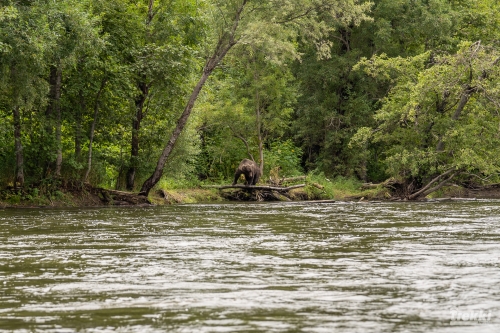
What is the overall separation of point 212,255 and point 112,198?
17.7 metres

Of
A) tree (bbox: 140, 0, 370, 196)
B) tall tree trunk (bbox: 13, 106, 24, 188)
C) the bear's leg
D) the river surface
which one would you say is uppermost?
tree (bbox: 140, 0, 370, 196)

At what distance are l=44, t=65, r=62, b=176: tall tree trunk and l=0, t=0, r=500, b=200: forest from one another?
2.0 inches

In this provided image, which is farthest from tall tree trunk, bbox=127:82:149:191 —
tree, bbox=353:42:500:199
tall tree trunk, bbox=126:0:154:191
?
tree, bbox=353:42:500:199

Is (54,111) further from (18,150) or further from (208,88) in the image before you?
(208,88)

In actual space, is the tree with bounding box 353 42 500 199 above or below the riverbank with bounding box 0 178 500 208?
above

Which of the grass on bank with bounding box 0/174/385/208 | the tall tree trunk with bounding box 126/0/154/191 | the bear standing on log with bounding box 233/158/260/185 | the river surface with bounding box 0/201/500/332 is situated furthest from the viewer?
the bear standing on log with bounding box 233/158/260/185

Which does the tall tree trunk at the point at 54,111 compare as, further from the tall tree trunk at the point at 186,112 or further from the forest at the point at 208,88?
the tall tree trunk at the point at 186,112

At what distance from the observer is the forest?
2397 cm

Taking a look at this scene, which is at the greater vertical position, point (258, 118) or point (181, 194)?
point (258, 118)

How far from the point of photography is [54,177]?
2642cm

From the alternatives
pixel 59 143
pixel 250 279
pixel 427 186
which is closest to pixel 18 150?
pixel 59 143

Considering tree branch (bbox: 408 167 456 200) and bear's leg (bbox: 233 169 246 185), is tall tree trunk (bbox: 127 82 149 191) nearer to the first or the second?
bear's leg (bbox: 233 169 246 185)

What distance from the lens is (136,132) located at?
3019 centimetres

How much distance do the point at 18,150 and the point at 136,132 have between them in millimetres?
5941
